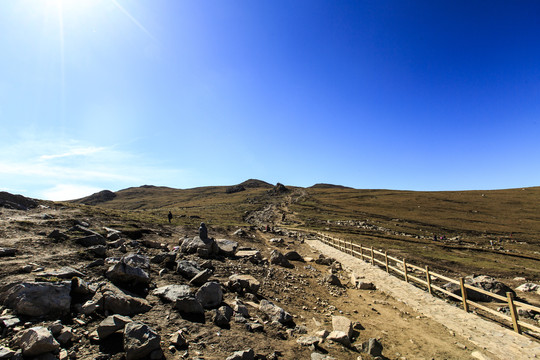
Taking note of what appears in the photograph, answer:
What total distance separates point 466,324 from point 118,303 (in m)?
14.3

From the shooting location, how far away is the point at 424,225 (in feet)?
240

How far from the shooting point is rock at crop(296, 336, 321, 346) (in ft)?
25.7

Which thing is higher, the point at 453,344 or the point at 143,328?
the point at 143,328

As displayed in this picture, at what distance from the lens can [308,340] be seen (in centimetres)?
796

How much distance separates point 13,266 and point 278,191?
167m

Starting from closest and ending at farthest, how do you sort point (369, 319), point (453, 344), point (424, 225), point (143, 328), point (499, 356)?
point (143, 328)
point (499, 356)
point (453, 344)
point (369, 319)
point (424, 225)

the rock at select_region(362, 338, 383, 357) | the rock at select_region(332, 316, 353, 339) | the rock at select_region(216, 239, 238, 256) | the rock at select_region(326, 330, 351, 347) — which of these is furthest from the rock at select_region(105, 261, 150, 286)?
the rock at select_region(216, 239, 238, 256)

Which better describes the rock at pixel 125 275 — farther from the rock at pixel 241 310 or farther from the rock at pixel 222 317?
the rock at pixel 241 310

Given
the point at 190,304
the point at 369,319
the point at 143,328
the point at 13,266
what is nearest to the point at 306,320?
the point at 369,319

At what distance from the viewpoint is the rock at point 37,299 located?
6.09 m

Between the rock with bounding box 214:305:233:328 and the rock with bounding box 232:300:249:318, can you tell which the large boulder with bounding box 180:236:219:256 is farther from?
the rock with bounding box 214:305:233:328

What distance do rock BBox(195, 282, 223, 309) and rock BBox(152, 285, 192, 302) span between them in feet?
1.46

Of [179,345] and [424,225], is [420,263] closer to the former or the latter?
[179,345]

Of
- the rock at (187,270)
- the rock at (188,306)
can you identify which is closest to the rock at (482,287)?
the rock at (187,270)
